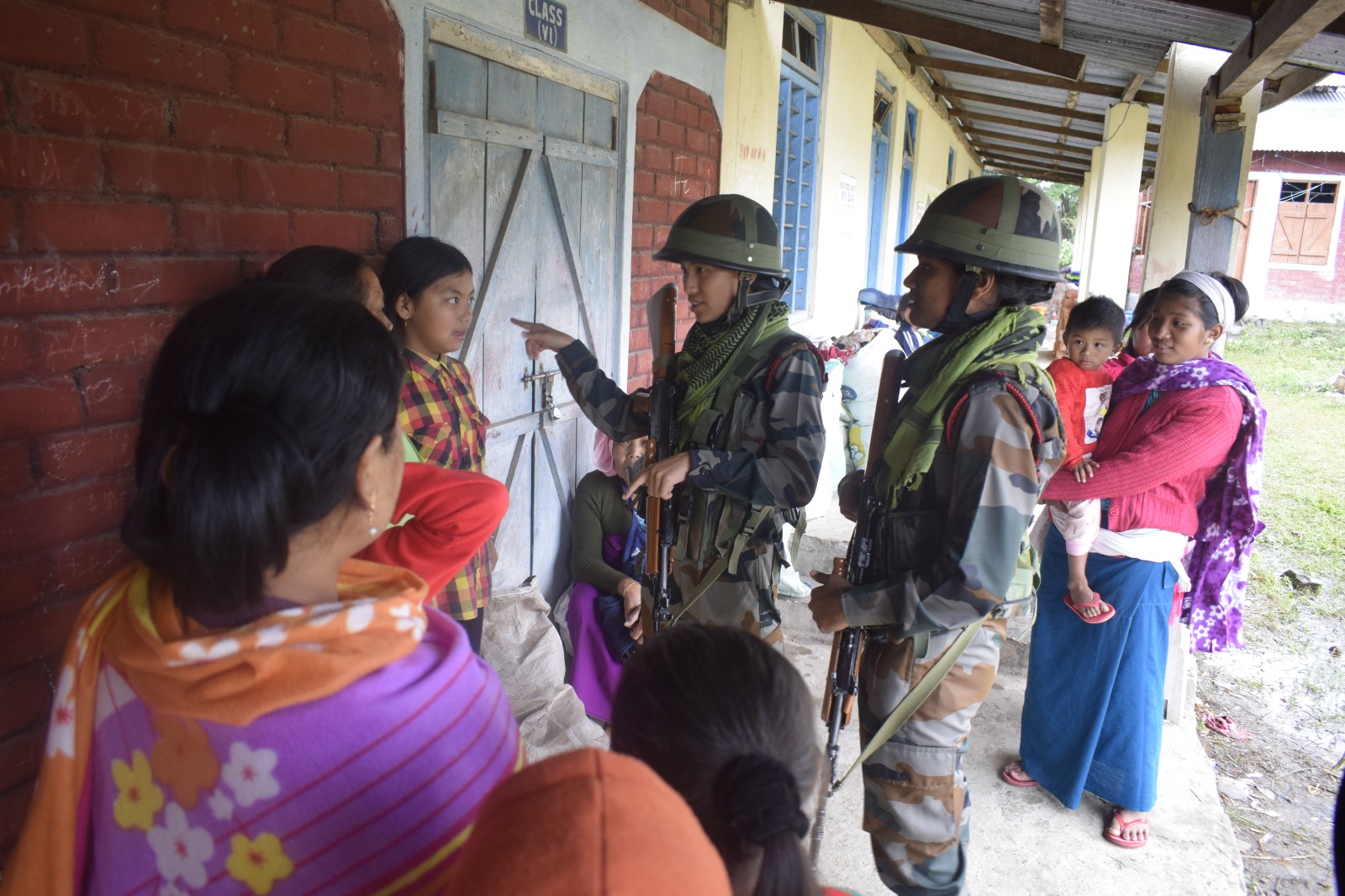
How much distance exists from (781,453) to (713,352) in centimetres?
40

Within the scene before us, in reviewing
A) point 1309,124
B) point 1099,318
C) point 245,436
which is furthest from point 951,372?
point 1309,124

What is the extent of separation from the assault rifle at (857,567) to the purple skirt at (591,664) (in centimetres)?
131

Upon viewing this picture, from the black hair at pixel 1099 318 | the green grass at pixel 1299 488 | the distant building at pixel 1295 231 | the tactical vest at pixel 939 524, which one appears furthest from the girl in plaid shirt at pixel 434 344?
the distant building at pixel 1295 231

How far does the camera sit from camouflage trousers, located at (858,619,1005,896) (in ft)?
7.14

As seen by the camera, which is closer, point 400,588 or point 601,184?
point 400,588

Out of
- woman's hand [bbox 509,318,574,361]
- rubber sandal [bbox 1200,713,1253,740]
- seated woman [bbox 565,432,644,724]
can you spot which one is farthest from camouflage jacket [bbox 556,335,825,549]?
rubber sandal [bbox 1200,713,1253,740]

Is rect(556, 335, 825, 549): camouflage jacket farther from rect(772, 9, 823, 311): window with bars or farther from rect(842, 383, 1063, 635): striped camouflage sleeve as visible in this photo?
rect(772, 9, 823, 311): window with bars

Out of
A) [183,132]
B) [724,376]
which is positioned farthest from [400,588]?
[724,376]

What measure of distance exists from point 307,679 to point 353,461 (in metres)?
0.22

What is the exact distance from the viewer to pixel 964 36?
4637mm

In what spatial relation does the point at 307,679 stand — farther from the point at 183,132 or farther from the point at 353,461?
the point at 183,132

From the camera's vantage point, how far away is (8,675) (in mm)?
1612

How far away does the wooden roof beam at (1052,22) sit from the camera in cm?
392

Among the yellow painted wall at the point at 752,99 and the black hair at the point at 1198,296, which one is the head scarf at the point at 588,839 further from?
the yellow painted wall at the point at 752,99
